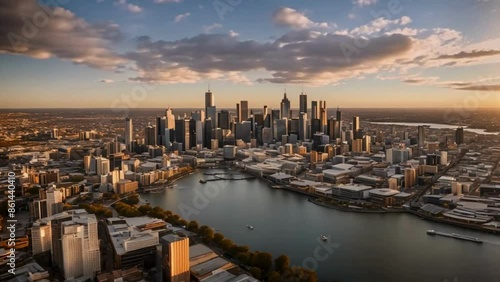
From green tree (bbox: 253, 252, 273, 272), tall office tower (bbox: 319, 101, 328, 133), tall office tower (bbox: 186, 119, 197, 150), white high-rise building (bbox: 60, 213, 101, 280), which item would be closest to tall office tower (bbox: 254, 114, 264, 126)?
tall office tower (bbox: 319, 101, 328, 133)

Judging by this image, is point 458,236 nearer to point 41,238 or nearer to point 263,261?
point 263,261

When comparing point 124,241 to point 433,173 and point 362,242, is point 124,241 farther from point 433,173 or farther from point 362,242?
point 433,173

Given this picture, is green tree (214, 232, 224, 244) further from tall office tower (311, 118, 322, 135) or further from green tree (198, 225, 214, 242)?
tall office tower (311, 118, 322, 135)

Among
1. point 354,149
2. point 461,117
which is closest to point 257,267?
point 354,149

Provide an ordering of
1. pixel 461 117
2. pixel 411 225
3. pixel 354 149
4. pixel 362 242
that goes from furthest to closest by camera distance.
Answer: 1. pixel 461 117
2. pixel 354 149
3. pixel 411 225
4. pixel 362 242

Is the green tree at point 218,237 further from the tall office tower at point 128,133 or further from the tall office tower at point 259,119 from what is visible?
the tall office tower at point 259,119

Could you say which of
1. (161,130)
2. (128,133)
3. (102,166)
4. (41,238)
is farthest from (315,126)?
(41,238)
